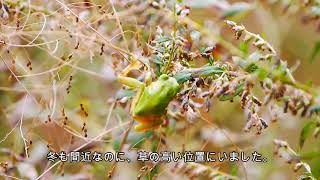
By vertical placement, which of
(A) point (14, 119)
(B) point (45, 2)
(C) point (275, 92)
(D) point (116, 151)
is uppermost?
(C) point (275, 92)

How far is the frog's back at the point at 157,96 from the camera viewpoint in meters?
0.70

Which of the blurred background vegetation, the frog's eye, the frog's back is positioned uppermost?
the frog's eye

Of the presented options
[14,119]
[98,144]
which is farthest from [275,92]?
[14,119]

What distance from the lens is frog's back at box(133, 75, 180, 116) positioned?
700 mm

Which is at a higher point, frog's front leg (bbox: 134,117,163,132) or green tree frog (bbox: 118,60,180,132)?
green tree frog (bbox: 118,60,180,132)

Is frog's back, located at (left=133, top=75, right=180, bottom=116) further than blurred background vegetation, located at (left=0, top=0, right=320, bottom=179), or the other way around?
blurred background vegetation, located at (left=0, top=0, right=320, bottom=179)

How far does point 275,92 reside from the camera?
610 millimetres

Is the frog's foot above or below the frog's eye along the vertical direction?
below

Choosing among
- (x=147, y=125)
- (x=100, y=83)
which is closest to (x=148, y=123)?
(x=147, y=125)

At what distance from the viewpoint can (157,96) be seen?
0.70 metres

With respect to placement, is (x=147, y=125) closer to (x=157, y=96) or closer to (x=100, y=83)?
(x=157, y=96)

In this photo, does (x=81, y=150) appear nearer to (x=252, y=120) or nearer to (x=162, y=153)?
(x=162, y=153)

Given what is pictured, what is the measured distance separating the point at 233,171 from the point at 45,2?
0.44m

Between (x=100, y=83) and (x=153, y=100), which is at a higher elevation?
(x=153, y=100)
